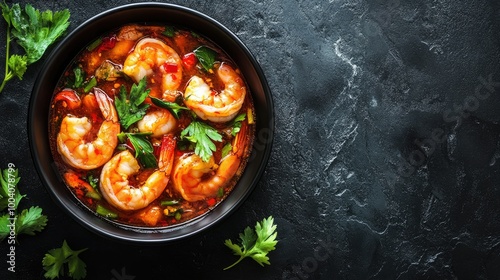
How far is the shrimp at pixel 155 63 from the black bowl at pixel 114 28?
0.15 m

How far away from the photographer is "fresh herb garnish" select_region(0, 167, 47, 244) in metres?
3.42

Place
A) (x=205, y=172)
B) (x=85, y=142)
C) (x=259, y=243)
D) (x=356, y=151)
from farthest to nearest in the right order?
(x=356, y=151), (x=259, y=243), (x=205, y=172), (x=85, y=142)

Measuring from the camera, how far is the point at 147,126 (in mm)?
3283

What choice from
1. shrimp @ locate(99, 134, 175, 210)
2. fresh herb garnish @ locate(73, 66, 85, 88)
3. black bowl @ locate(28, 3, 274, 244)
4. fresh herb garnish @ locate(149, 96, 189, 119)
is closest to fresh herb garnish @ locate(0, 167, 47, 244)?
black bowl @ locate(28, 3, 274, 244)

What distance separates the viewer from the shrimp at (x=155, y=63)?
3273mm

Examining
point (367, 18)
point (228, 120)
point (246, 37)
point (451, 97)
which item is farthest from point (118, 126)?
point (451, 97)

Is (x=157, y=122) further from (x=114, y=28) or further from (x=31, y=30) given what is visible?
(x=31, y=30)

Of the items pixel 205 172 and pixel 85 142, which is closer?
pixel 85 142

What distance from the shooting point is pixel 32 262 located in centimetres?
352

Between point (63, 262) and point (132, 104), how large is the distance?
890 mm

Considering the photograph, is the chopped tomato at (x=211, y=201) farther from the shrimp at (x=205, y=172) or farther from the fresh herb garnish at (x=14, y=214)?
the fresh herb garnish at (x=14, y=214)

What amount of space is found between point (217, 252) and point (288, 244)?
0.38 m

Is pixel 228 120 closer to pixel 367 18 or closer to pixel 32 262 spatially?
pixel 367 18

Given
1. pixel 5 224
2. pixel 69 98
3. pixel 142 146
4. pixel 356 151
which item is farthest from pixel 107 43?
pixel 356 151
